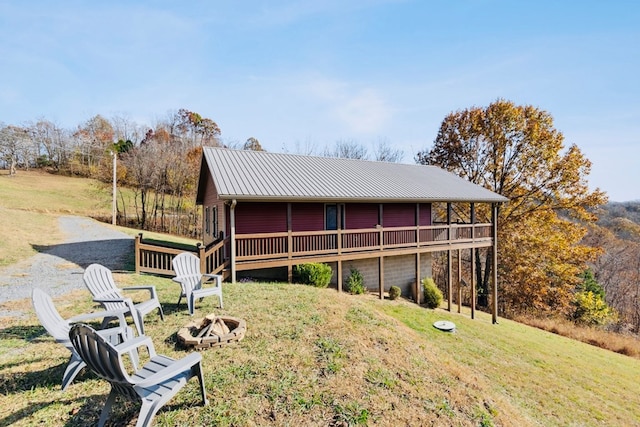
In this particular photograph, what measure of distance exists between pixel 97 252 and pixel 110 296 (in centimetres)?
982

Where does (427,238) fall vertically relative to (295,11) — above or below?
below

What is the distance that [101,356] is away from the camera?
9.11 feet

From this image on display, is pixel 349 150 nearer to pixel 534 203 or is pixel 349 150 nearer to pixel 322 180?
pixel 534 203

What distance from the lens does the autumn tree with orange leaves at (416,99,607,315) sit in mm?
19422

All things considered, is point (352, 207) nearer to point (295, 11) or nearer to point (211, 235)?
point (211, 235)

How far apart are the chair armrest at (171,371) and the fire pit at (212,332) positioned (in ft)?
5.75

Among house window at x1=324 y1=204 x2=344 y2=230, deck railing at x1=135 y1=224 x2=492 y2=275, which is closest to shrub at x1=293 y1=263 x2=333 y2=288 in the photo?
deck railing at x1=135 y1=224 x2=492 y2=275

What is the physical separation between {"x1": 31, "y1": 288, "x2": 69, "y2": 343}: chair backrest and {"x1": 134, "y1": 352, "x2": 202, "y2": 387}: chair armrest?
5.06 feet

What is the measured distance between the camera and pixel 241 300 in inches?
295

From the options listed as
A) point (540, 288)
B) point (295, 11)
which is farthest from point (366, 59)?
point (540, 288)

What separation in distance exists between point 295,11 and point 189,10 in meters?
3.23

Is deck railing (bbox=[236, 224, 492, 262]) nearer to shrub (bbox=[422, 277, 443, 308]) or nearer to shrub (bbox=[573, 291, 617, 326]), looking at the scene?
shrub (bbox=[422, 277, 443, 308])

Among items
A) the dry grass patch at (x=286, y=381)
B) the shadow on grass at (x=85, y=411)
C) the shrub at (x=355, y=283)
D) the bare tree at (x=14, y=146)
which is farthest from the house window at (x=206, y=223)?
the bare tree at (x=14, y=146)

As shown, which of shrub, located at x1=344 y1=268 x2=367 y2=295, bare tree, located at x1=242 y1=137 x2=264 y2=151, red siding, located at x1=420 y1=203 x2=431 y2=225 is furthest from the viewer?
bare tree, located at x1=242 y1=137 x2=264 y2=151
